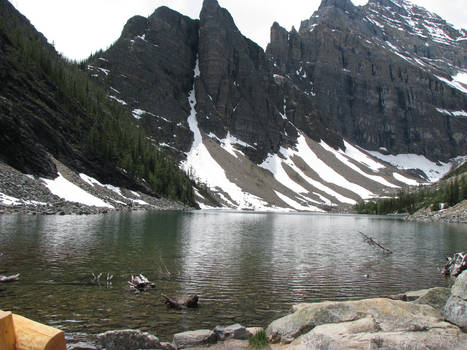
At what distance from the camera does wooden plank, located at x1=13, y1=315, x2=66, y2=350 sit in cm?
741

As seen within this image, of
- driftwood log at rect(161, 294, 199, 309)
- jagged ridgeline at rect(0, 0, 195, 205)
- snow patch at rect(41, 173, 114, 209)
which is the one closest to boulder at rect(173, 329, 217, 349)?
driftwood log at rect(161, 294, 199, 309)

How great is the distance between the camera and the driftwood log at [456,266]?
27344 mm

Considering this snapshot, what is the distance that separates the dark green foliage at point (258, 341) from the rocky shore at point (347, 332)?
61 mm

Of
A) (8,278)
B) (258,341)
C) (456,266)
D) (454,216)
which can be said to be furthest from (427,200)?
(258,341)

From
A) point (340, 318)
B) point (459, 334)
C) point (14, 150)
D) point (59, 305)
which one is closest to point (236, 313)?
point (340, 318)

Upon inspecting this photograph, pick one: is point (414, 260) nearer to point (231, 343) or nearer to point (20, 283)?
point (231, 343)

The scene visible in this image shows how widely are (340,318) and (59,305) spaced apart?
37.8 ft

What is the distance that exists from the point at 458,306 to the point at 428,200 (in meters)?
162

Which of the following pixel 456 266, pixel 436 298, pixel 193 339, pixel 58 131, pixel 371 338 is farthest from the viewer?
pixel 58 131

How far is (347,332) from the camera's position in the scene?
11.0 meters

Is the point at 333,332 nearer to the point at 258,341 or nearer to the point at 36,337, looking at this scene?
the point at 258,341

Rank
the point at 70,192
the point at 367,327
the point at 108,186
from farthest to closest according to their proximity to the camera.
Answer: the point at 108,186, the point at 70,192, the point at 367,327

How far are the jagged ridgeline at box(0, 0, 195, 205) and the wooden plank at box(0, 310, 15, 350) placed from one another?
7680 centimetres

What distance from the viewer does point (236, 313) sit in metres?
17.5
